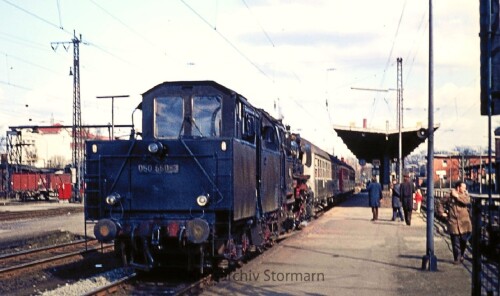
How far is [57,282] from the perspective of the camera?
1228 centimetres

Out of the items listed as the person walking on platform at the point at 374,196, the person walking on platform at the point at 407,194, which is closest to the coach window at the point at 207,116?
the person walking on platform at the point at 407,194

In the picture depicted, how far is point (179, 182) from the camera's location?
1100 centimetres

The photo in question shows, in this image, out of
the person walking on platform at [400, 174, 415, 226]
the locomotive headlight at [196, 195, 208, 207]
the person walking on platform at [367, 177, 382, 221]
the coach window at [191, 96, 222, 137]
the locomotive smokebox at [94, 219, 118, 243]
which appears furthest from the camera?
the person walking on platform at [367, 177, 382, 221]

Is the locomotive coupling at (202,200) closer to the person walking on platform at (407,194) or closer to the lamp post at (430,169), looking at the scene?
the lamp post at (430,169)

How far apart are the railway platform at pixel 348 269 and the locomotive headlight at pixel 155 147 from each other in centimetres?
259

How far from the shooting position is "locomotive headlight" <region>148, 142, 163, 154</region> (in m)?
10.8

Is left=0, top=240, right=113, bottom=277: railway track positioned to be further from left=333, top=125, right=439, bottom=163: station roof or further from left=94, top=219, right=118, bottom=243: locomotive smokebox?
left=333, top=125, right=439, bottom=163: station roof

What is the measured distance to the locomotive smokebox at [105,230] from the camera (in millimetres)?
10516

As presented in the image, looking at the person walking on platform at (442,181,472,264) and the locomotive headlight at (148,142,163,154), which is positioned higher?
the locomotive headlight at (148,142,163,154)

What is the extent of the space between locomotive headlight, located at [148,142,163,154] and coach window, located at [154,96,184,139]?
111 centimetres

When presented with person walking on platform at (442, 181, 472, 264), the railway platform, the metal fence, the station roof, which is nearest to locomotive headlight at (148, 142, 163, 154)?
the railway platform

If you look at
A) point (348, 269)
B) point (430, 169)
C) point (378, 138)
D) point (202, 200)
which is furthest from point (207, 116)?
point (378, 138)

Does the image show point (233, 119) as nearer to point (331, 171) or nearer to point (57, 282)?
point (57, 282)

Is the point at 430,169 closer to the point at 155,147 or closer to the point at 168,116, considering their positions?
the point at 168,116
